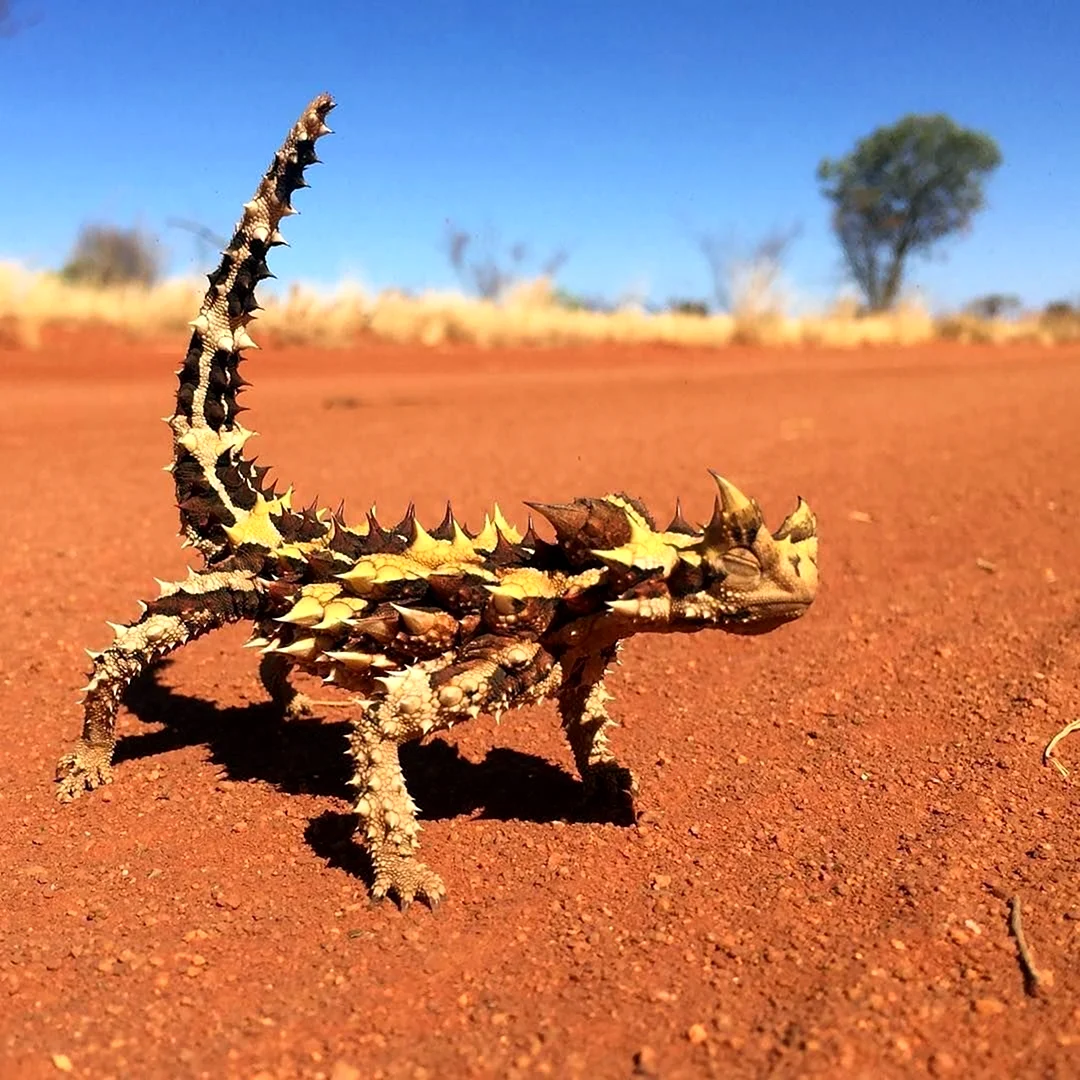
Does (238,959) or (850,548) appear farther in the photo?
(850,548)

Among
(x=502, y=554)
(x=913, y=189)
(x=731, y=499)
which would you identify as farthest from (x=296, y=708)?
(x=913, y=189)

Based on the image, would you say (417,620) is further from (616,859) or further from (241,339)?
(241,339)

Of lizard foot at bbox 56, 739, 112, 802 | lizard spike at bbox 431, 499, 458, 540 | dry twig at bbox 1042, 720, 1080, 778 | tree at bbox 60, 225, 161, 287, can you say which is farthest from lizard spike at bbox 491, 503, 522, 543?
tree at bbox 60, 225, 161, 287

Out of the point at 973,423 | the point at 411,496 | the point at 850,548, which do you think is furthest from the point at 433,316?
the point at 850,548

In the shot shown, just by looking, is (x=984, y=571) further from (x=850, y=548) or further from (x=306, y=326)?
(x=306, y=326)

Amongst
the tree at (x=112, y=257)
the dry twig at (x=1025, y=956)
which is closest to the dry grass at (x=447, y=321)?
the tree at (x=112, y=257)

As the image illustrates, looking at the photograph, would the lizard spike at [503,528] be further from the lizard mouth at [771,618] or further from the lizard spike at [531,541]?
the lizard mouth at [771,618]

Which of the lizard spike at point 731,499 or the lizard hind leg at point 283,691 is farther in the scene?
the lizard hind leg at point 283,691
